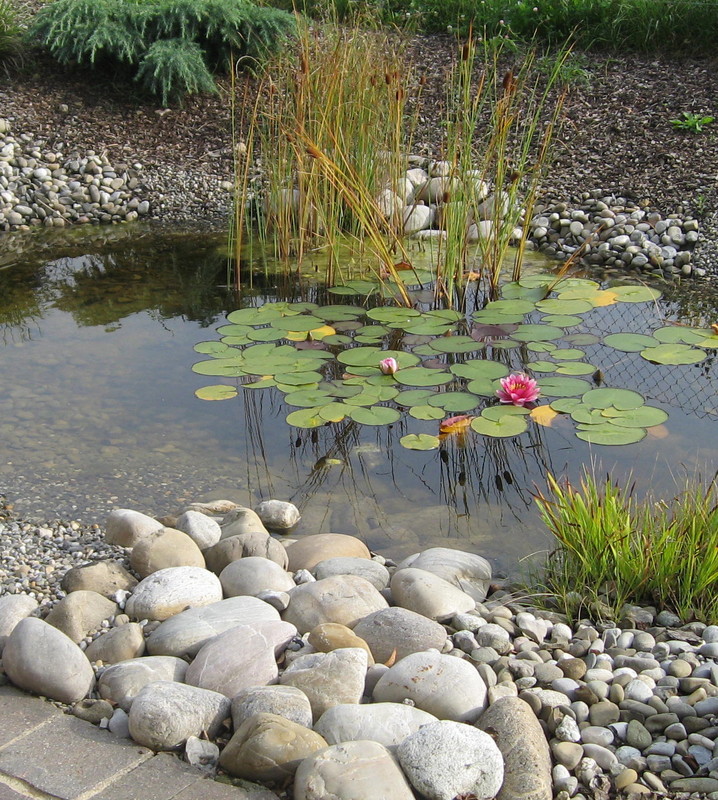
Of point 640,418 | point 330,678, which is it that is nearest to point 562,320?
point 640,418

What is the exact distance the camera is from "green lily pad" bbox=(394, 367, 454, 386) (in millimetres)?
3619

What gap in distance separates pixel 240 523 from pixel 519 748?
121 cm

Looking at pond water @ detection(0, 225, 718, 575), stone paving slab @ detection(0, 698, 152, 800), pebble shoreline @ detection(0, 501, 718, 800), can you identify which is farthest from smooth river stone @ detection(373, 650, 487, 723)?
pond water @ detection(0, 225, 718, 575)

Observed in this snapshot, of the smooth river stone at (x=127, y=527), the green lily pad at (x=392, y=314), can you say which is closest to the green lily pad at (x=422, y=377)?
the green lily pad at (x=392, y=314)

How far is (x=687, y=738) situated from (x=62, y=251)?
5.05 m

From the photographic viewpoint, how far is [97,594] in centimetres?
223

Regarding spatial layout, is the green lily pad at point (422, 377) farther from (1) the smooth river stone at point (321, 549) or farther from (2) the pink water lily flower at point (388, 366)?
(1) the smooth river stone at point (321, 549)

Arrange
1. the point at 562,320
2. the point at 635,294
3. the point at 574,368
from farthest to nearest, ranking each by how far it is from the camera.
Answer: the point at 635,294 → the point at 562,320 → the point at 574,368

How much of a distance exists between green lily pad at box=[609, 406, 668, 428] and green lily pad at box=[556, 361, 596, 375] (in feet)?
1.26

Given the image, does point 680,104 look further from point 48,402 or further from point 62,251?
point 48,402

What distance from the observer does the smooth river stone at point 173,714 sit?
174cm

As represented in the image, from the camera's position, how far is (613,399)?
11.2 feet

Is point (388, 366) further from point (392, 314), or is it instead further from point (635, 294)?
point (635, 294)

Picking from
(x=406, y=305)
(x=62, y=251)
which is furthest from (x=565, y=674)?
(x=62, y=251)
